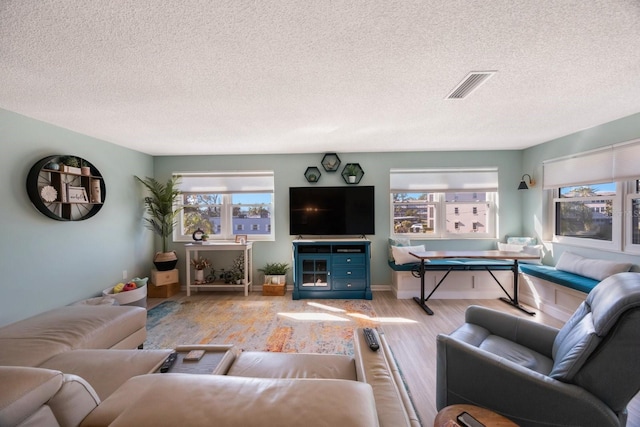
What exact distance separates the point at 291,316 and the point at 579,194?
4.00 metres

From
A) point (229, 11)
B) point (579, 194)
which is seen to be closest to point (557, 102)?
point (579, 194)

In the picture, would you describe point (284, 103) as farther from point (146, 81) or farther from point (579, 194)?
point (579, 194)

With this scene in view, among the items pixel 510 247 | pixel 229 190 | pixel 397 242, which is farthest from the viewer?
pixel 229 190

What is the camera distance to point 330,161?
396cm

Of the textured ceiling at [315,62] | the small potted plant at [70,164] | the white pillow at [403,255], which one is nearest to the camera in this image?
the textured ceiling at [315,62]

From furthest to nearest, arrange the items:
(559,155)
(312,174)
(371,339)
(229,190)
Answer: (229,190)
(312,174)
(559,155)
(371,339)

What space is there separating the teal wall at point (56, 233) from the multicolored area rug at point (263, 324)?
0.90 metres

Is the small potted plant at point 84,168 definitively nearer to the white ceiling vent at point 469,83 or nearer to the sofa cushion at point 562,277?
the white ceiling vent at point 469,83

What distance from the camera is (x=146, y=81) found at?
5.90 ft

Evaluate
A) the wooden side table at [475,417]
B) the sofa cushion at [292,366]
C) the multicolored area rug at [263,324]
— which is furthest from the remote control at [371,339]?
the multicolored area rug at [263,324]

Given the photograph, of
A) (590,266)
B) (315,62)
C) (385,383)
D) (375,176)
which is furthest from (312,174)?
(590,266)

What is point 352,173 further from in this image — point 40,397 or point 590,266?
point 40,397

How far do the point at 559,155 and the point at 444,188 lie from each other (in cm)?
143

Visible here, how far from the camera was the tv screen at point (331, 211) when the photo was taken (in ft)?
12.7
